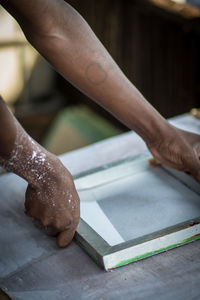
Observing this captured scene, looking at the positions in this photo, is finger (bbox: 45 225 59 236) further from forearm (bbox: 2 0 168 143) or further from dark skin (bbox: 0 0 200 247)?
forearm (bbox: 2 0 168 143)

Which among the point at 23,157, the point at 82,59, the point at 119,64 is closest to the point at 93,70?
the point at 82,59

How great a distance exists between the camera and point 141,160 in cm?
128

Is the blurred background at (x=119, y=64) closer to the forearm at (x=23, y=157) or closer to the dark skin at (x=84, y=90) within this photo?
the dark skin at (x=84, y=90)

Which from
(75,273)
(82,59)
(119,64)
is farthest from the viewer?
(119,64)

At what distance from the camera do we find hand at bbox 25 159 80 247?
96 centimetres

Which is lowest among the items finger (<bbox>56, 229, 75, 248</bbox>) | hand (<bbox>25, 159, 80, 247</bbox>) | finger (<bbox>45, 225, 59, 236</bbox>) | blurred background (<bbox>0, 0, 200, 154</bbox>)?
blurred background (<bbox>0, 0, 200, 154</bbox>)

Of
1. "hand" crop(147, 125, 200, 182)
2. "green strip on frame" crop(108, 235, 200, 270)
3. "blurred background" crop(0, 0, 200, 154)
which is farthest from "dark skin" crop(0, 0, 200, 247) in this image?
"blurred background" crop(0, 0, 200, 154)

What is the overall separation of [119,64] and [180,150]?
71.6 inches

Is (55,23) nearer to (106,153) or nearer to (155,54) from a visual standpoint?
(106,153)

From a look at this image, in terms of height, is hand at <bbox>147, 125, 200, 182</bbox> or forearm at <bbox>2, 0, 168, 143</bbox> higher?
forearm at <bbox>2, 0, 168, 143</bbox>

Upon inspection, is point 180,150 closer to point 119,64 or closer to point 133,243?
point 133,243

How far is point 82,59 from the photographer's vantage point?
42.0 inches

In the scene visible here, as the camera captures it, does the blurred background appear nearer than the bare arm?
No

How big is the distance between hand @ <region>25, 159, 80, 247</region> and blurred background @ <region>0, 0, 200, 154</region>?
4.87ft
